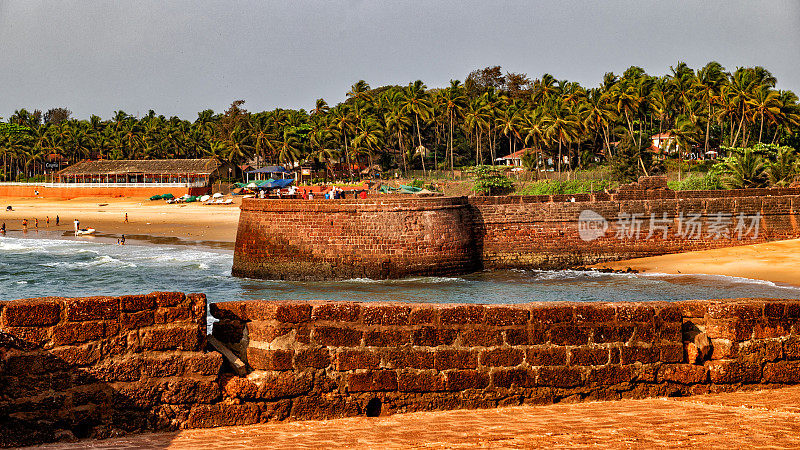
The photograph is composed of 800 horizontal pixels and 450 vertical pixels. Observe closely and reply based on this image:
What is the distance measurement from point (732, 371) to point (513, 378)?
1.85m

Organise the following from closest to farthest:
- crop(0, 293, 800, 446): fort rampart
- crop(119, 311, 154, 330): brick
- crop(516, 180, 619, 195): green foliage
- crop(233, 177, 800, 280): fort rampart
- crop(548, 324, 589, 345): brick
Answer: crop(0, 293, 800, 446): fort rampart
crop(119, 311, 154, 330): brick
crop(548, 324, 589, 345): brick
crop(233, 177, 800, 280): fort rampart
crop(516, 180, 619, 195): green foliage

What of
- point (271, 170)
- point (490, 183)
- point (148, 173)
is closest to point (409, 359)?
point (490, 183)

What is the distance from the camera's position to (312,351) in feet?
18.6

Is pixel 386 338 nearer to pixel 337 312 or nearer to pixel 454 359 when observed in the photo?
pixel 337 312

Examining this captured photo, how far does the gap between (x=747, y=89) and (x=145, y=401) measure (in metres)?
63.4

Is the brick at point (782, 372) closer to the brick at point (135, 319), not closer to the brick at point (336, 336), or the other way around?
the brick at point (336, 336)

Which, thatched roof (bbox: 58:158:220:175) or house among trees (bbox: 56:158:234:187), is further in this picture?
thatched roof (bbox: 58:158:220:175)

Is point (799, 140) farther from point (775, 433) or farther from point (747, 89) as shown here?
point (775, 433)

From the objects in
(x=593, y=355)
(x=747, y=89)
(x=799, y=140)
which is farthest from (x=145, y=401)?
(x=799, y=140)

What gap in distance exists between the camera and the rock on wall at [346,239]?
2626 cm

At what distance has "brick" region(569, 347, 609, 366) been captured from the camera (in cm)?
598

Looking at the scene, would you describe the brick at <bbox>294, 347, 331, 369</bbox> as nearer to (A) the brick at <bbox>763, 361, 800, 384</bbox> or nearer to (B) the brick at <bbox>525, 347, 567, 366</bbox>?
(B) the brick at <bbox>525, 347, 567, 366</bbox>

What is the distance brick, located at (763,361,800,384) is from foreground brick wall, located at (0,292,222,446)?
175 inches
